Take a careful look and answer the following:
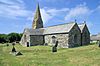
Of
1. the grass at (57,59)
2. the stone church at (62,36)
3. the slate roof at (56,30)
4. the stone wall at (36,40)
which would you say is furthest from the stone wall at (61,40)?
the grass at (57,59)

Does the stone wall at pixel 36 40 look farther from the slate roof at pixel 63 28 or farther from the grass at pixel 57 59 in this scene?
the grass at pixel 57 59

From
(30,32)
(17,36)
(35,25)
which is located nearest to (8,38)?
(17,36)

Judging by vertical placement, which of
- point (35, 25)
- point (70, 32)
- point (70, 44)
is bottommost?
point (70, 44)

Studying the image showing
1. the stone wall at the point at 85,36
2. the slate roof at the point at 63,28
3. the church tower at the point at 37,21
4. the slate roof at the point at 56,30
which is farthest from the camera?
the church tower at the point at 37,21

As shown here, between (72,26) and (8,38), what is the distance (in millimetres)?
57938

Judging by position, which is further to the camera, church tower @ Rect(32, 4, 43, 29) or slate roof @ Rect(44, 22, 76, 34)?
church tower @ Rect(32, 4, 43, 29)

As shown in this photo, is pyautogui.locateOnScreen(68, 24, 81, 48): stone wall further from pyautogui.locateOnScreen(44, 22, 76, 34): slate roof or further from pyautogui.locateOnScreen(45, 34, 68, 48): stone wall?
pyautogui.locateOnScreen(45, 34, 68, 48): stone wall

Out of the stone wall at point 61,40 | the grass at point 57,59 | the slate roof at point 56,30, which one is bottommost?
the grass at point 57,59

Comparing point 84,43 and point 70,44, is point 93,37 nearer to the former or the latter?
point 84,43

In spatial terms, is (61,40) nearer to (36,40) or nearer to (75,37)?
(75,37)

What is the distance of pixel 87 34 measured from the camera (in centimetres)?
5728

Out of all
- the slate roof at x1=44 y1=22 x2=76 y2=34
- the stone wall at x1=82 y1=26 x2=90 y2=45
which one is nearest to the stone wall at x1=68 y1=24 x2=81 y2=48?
the slate roof at x1=44 y1=22 x2=76 y2=34

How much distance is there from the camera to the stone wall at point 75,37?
5084 cm

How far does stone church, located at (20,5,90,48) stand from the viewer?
51.1 metres
